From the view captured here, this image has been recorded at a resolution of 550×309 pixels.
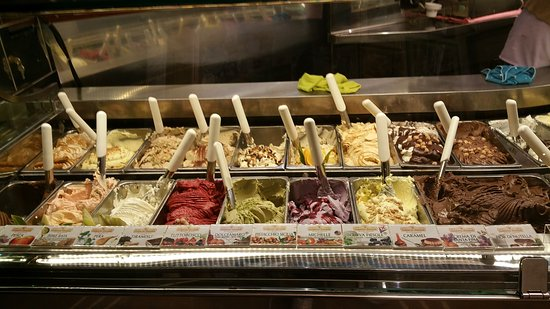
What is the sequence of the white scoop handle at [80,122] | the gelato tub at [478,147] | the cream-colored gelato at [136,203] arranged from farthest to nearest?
the white scoop handle at [80,122] < the gelato tub at [478,147] < the cream-colored gelato at [136,203]

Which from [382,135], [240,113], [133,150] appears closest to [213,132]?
[240,113]

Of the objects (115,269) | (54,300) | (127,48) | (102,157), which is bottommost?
(54,300)

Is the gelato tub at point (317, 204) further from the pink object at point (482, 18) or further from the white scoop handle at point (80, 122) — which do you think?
the pink object at point (482, 18)

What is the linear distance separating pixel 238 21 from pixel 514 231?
8.52ft

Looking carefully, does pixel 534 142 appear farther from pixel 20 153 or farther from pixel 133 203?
pixel 20 153

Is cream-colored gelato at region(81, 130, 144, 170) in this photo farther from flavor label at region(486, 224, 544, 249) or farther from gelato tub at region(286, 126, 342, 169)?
flavor label at region(486, 224, 544, 249)

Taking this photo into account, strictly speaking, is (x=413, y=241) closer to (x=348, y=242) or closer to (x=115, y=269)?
(x=348, y=242)

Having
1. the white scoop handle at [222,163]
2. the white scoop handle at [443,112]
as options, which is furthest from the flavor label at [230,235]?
the white scoop handle at [443,112]

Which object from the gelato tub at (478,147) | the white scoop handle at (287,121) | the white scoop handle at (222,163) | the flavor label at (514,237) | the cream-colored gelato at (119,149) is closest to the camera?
the flavor label at (514,237)

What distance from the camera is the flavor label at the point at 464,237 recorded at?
164 centimetres

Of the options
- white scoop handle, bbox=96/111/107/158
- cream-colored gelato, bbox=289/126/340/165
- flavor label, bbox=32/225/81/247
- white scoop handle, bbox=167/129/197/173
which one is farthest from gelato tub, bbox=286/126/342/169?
flavor label, bbox=32/225/81/247

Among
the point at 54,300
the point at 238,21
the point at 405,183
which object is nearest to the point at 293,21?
the point at 238,21

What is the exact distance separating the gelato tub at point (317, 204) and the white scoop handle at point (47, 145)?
3.58 ft

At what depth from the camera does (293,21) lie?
3.79 metres
